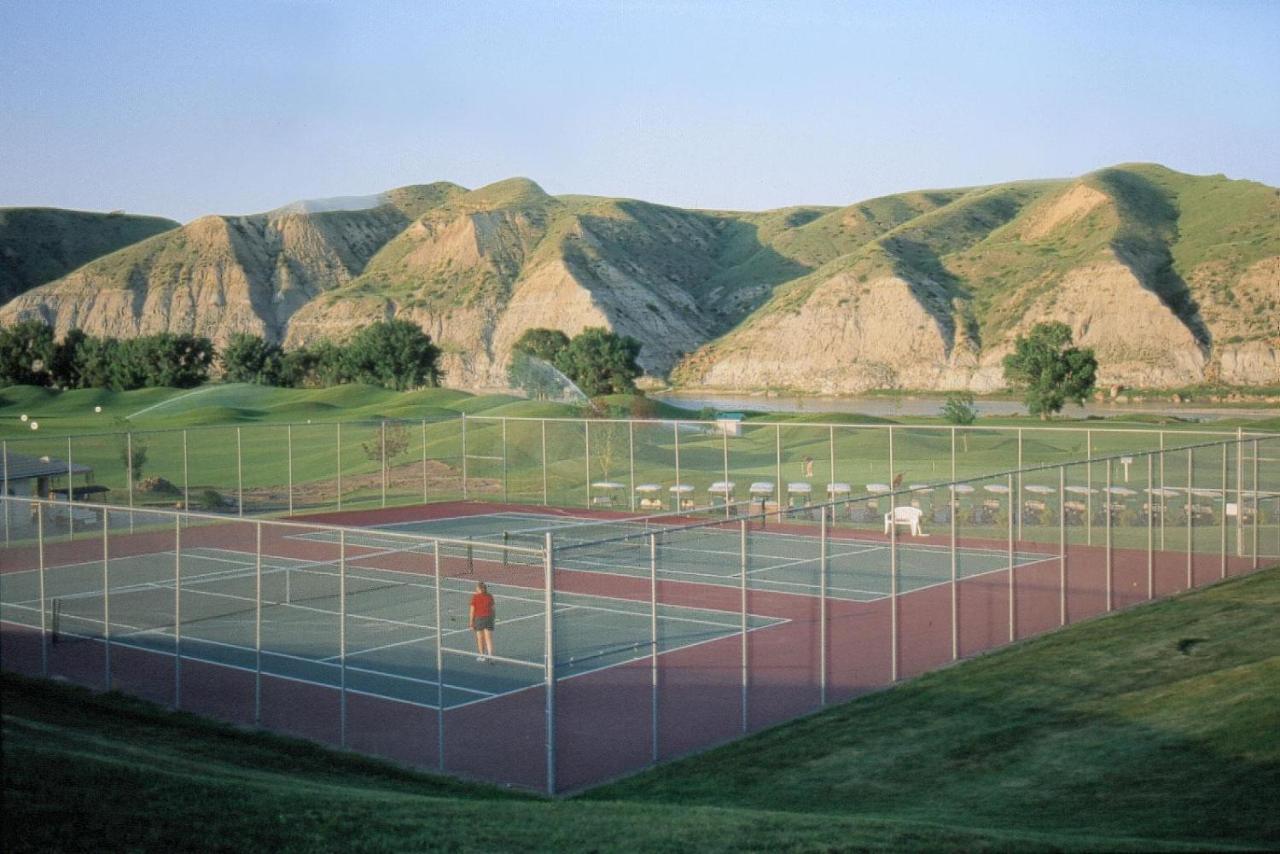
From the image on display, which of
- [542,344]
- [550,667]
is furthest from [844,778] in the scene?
[542,344]

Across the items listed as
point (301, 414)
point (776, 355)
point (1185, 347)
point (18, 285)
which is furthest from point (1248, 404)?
point (18, 285)

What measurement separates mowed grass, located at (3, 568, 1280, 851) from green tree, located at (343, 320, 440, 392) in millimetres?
83995

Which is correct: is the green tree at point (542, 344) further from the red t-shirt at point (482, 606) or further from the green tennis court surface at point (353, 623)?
the red t-shirt at point (482, 606)

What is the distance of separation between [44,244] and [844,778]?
193m

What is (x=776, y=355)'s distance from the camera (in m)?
121

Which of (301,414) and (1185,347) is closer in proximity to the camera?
(301,414)

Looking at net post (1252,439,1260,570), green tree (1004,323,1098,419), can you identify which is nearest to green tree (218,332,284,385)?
green tree (1004,323,1098,419)

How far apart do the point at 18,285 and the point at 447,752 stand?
581 ft

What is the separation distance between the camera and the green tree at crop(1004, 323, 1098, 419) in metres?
73.9

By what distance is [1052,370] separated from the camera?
243 feet

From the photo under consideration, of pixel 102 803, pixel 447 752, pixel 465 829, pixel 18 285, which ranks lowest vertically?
pixel 447 752

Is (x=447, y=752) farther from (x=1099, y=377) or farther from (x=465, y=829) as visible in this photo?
(x=1099, y=377)

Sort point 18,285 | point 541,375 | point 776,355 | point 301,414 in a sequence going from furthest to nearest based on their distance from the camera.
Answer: point 18,285 < point 776,355 < point 541,375 < point 301,414

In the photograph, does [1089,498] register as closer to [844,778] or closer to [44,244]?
[844,778]
